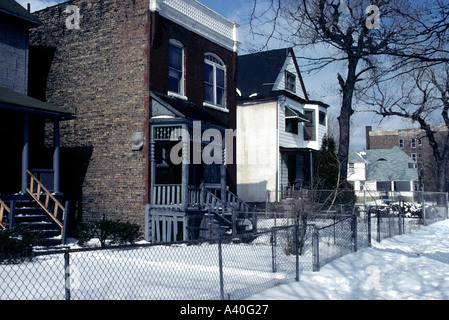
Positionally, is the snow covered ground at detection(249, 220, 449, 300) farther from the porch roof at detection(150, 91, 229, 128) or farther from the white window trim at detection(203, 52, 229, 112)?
the white window trim at detection(203, 52, 229, 112)

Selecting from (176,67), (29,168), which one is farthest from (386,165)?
(29,168)

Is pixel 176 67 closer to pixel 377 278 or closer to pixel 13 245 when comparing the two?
pixel 13 245

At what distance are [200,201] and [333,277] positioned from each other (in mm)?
6778

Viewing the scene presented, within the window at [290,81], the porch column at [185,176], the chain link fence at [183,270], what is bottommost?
the chain link fence at [183,270]

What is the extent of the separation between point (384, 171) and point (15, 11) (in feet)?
152

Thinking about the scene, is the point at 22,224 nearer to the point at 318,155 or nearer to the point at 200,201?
the point at 200,201

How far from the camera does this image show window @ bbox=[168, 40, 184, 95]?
1708cm

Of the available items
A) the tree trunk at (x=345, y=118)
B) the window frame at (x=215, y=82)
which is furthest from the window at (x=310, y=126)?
the window frame at (x=215, y=82)

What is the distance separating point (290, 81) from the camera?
2977cm

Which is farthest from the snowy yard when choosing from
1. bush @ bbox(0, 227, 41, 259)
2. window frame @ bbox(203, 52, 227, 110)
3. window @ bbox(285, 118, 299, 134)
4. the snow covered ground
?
window @ bbox(285, 118, 299, 134)

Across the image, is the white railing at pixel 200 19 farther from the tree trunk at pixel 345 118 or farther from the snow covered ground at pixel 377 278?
the snow covered ground at pixel 377 278

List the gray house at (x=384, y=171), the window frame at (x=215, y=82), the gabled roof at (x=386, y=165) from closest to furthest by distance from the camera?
the window frame at (x=215, y=82)
the gray house at (x=384, y=171)
the gabled roof at (x=386, y=165)

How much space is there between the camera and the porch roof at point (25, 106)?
13570 millimetres
